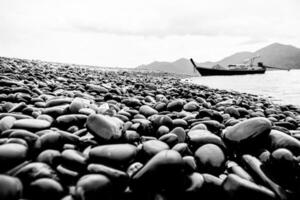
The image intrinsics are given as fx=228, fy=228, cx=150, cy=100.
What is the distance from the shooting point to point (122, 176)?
1582 millimetres

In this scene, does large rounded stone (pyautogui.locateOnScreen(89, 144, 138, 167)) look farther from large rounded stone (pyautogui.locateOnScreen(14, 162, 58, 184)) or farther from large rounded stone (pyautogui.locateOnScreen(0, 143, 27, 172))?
large rounded stone (pyautogui.locateOnScreen(0, 143, 27, 172))

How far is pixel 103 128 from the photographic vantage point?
2137mm

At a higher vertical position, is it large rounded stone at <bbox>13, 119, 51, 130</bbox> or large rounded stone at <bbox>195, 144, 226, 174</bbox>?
large rounded stone at <bbox>13, 119, 51, 130</bbox>

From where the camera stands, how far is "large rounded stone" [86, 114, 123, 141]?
208 centimetres

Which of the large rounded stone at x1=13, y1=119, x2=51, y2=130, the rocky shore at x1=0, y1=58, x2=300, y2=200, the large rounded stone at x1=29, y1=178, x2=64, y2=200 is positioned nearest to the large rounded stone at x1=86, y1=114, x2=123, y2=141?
the rocky shore at x1=0, y1=58, x2=300, y2=200

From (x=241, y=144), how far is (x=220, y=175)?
0.48 metres

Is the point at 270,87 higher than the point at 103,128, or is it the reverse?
the point at 103,128

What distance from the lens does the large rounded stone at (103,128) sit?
2076 mm

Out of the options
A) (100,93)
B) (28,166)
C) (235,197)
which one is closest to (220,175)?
(235,197)

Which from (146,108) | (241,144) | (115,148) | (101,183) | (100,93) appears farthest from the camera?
(100,93)

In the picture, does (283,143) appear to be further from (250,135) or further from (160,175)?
(160,175)

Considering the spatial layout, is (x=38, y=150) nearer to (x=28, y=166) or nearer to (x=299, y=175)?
(x=28, y=166)

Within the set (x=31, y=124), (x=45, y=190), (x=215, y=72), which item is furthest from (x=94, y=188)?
(x=215, y=72)

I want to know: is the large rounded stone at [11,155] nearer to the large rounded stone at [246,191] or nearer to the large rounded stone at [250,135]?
the large rounded stone at [246,191]
